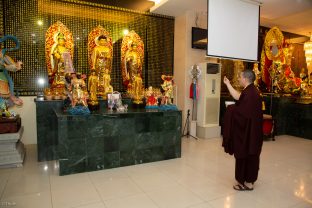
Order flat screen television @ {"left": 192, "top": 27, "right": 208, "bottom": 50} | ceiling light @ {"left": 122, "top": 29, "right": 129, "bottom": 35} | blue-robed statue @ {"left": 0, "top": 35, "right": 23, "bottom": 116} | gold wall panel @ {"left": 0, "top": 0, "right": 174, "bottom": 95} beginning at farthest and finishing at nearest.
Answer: flat screen television @ {"left": 192, "top": 27, "right": 208, "bottom": 50}, ceiling light @ {"left": 122, "top": 29, "right": 129, "bottom": 35}, gold wall panel @ {"left": 0, "top": 0, "right": 174, "bottom": 95}, blue-robed statue @ {"left": 0, "top": 35, "right": 23, "bottom": 116}

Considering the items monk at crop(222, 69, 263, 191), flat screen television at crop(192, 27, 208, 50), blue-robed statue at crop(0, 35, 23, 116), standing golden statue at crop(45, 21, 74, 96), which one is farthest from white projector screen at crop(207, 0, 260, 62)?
blue-robed statue at crop(0, 35, 23, 116)

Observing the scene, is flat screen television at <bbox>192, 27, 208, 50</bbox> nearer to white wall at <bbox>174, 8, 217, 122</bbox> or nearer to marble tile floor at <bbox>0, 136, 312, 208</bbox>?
white wall at <bbox>174, 8, 217, 122</bbox>

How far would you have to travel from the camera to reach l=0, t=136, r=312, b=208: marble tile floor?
229 centimetres

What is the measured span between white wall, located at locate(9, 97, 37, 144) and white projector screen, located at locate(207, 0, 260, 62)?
332 cm

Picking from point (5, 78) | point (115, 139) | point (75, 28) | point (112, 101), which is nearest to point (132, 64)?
point (112, 101)

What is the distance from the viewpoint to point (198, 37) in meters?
5.28

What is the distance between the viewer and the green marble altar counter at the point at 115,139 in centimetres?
292

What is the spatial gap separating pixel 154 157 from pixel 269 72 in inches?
186

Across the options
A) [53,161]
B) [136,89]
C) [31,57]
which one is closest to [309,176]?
[136,89]

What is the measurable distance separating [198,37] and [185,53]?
488 millimetres

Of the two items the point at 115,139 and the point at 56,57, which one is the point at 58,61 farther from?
the point at 115,139

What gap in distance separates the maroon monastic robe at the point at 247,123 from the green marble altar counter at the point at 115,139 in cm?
A: 125

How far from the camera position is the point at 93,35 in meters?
4.24

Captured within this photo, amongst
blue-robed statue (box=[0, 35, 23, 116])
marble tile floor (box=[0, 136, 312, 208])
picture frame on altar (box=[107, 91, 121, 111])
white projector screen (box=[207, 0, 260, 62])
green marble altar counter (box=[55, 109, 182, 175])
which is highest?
white projector screen (box=[207, 0, 260, 62])
